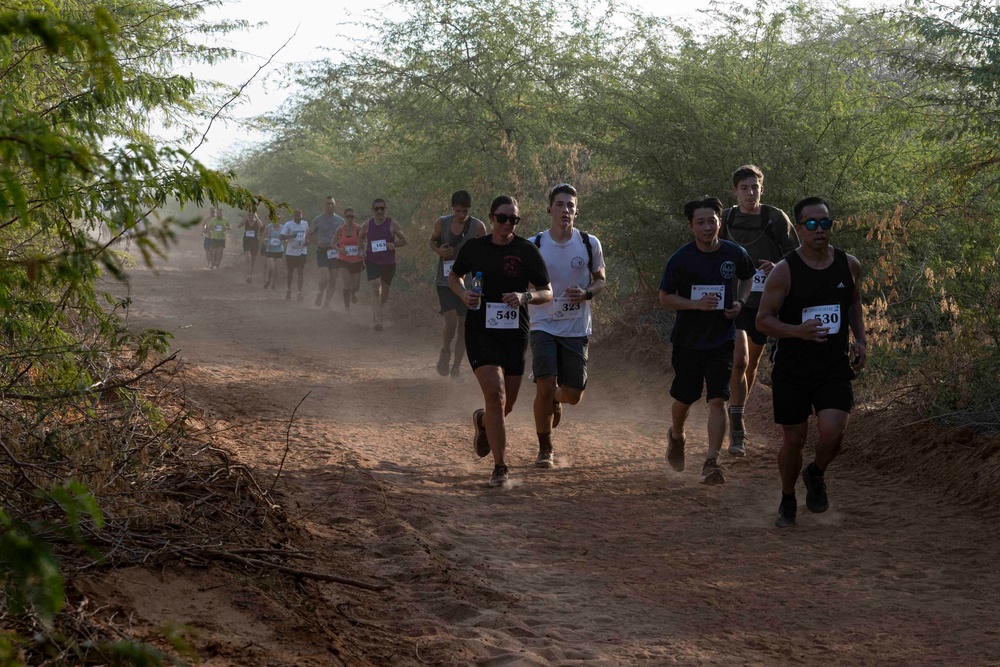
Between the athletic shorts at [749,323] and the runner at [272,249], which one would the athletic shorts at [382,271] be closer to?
the athletic shorts at [749,323]

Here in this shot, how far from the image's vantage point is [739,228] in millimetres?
8938

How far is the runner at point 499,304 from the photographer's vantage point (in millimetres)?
7766

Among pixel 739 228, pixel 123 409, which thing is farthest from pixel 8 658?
pixel 739 228

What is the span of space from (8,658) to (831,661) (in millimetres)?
3516

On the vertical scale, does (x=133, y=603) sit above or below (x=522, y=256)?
below

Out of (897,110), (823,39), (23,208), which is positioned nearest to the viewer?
(23,208)

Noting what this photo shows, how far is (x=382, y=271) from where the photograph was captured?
16062mm

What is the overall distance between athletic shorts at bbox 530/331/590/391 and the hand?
7.11 feet

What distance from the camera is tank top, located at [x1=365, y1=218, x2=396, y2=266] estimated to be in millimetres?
15703

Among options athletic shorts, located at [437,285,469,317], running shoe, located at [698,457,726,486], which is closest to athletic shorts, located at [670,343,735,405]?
running shoe, located at [698,457,726,486]

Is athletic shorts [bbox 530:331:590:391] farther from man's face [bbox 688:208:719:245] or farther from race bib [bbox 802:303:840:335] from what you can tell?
race bib [bbox 802:303:840:335]

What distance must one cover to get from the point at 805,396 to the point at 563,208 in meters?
2.48

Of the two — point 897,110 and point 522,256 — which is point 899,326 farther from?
point 522,256

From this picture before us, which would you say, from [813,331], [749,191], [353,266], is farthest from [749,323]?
[353,266]
